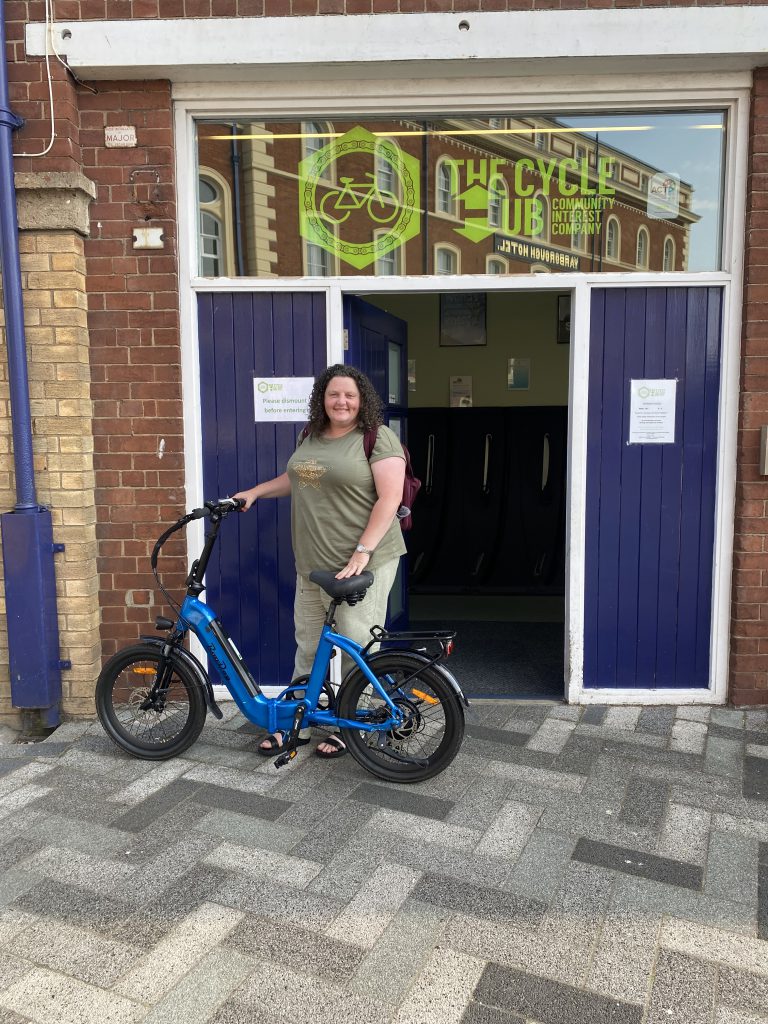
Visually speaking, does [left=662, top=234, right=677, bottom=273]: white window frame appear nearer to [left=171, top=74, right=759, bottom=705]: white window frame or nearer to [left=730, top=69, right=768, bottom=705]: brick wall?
[left=171, top=74, right=759, bottom=705]: white window frame

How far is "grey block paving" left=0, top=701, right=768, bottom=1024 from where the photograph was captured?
216cm

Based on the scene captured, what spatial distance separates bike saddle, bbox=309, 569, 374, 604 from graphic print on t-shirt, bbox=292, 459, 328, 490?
405 millimetres

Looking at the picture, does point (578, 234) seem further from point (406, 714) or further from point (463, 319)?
point (463, 319)

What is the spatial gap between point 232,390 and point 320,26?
180 cm

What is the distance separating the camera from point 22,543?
12.6 ft

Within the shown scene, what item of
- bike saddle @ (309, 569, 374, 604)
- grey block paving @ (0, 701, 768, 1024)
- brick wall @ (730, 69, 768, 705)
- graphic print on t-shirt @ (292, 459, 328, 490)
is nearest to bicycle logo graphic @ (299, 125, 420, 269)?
graphic print on t-shirt @ (292, 459, 328, 490)

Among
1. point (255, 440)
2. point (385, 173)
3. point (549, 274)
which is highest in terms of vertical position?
point (385, 173)

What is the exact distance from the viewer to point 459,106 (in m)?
4.05

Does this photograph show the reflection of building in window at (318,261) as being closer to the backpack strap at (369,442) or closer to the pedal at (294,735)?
the backpack strap at (369,442)

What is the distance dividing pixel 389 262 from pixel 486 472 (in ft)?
12.9

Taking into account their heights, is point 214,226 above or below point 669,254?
above

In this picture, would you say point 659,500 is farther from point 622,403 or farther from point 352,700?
point 352,700

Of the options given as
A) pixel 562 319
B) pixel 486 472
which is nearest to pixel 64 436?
pixel 486 472

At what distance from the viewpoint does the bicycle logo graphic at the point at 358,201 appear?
4215 mm
